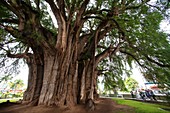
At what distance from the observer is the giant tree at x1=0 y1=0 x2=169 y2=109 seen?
5387 millimetres

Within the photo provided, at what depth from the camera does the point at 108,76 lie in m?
11.5

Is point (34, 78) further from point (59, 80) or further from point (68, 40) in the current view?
point (68, 40)

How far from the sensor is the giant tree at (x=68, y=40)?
539cm

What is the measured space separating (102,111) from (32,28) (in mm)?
4035

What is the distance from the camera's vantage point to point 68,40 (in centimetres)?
613

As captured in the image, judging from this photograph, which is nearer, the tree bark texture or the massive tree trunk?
the tree bark texture

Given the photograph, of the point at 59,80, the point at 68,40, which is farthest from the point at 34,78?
the point at 68,40

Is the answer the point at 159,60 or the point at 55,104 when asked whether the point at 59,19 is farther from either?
the point at 159,60

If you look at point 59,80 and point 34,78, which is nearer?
point 59,80

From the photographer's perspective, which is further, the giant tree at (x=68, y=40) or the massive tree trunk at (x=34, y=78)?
the massive tree trunk at (x=34, y=78)

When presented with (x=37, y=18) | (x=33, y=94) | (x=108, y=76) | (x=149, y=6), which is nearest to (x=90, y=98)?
(x=33, y=94)

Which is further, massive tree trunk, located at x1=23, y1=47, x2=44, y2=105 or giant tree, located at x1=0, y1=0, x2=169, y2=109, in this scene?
massive tree trunk, located at x1=23, y1=47, x2=44, y2=105

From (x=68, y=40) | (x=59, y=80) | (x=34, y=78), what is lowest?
(x=59, y=80)

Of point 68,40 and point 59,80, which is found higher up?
point 68,40
